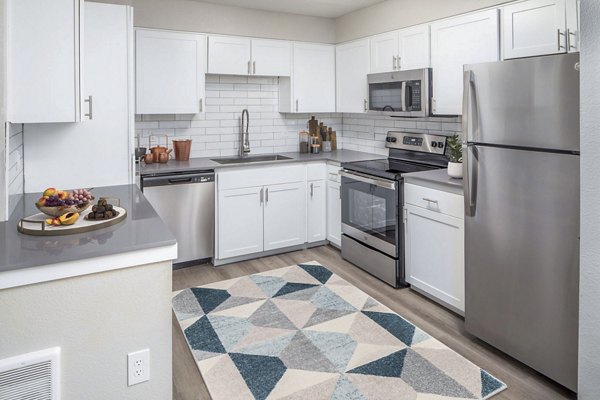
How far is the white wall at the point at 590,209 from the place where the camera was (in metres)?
1.81

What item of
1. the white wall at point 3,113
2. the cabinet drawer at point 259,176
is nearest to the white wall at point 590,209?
the white wall at point 3,113

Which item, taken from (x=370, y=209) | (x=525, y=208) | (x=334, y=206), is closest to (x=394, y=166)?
(x=370, y=209)

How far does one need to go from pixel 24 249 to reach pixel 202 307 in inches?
67.7

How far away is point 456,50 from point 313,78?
1.75 metres

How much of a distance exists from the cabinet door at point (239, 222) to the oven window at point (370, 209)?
0.82 meters

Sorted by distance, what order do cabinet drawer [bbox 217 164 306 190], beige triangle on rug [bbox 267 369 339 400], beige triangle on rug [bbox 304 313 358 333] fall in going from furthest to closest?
cabinet drawer [bbox 217 164 306 190], beige triangle on rug [bbox 304 313 358 333], beige triangle on rug [bbox 267 369 339 400]

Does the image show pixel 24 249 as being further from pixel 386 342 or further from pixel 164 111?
pixel 164 111

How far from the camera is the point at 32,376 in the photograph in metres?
1.52

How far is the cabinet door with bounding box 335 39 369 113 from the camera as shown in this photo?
4.28 metres

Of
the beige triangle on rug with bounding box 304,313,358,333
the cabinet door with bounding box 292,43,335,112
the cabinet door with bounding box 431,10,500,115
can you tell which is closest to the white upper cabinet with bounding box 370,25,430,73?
the cabinet door with bounding box 431,10,500,115

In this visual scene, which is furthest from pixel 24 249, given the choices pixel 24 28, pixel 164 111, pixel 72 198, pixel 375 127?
pixel 375 127

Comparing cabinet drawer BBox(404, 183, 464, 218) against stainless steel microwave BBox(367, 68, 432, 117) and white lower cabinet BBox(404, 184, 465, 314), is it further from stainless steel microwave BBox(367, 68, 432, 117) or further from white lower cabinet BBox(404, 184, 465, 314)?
stainless steel microwave BBox(367, 68, 432, 117)

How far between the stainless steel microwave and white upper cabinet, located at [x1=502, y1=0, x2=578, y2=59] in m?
0.72

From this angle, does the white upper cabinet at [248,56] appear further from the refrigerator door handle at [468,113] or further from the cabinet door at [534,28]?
the refrigerator door handle at [468,113]
